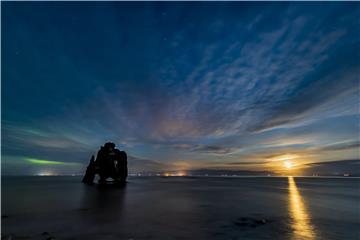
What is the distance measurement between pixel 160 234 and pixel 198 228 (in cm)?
389

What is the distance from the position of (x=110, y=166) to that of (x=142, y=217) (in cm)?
6122

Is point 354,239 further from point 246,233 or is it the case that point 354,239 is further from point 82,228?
point 82,228

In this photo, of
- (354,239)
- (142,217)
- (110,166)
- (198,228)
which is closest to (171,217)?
(142,217)

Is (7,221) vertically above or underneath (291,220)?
above

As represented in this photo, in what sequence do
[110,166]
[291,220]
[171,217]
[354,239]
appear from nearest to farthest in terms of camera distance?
[354,239]
[291,220]
[171,217]
[110,166]

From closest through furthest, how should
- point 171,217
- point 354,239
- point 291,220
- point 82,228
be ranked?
1. point 354,239
2. point 82,228
3. point 291,220
4. point 171,217

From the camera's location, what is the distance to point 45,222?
2109cm

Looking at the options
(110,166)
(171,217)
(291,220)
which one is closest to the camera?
(291,220)

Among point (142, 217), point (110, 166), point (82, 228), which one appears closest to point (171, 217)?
point (142, 217)

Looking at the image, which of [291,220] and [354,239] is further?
[291,220]

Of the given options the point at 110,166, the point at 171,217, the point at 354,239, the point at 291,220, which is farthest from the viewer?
the point at 110,166

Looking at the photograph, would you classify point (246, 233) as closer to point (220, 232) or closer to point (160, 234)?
point (220, 232)

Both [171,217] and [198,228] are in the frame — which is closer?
[198,228]

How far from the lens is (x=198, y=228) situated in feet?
62.0
